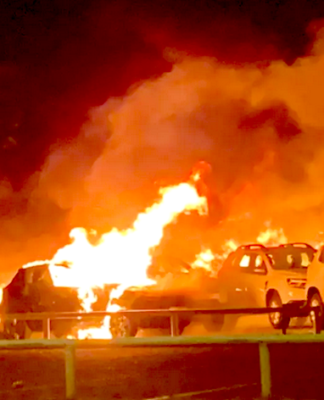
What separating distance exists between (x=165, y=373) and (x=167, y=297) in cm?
583

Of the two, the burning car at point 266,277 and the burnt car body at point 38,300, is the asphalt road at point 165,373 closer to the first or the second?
the burnt car body at point 38,300

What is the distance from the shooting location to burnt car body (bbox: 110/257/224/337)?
55.9 feet

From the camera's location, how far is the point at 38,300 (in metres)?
18.1

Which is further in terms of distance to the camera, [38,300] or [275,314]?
[38,300]

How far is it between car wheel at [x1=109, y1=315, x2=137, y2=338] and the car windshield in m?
3.60

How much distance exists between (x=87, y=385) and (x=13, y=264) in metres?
26.9

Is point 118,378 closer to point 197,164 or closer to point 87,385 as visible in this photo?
point 87,385

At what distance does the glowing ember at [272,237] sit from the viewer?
34594mm

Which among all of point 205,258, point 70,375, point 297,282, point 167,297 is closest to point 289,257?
point 297,282

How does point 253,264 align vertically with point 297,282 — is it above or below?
above

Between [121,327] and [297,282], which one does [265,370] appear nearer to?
[121,327]

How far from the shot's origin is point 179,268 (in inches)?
720

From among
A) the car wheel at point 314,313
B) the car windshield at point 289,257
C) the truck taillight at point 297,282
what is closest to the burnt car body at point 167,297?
the car windshield at point 289,257

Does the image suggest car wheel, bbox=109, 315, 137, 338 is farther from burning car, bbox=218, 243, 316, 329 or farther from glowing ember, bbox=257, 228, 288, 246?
glowing ember, bbox=257, 228, 288, 246
